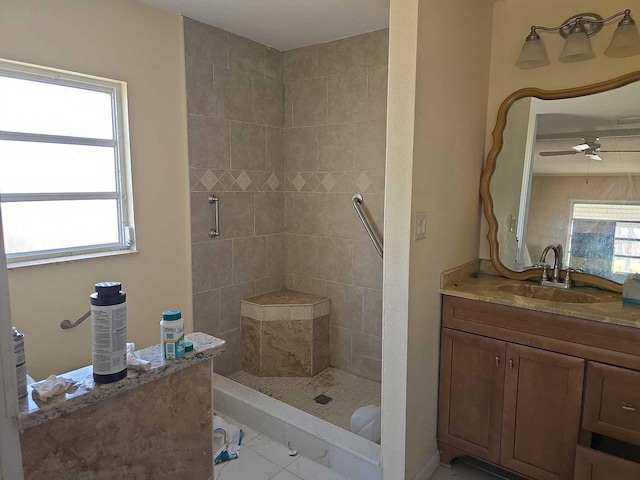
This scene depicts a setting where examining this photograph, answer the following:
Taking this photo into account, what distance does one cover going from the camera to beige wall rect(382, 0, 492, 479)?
1690 mm

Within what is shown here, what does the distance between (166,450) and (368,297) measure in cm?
206

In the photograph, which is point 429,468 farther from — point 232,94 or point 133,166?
point 232,94

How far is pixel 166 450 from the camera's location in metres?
1.04

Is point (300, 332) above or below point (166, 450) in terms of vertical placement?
below

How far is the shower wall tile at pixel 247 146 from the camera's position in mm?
2908

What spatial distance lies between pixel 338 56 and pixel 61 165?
1851mm

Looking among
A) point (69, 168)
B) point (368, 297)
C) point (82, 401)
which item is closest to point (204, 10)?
point (69, 168)

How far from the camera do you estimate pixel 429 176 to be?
1.80 m

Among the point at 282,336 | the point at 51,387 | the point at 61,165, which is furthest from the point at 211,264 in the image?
the point at 51,387

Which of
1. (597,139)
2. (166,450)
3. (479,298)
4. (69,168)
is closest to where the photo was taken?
(166,450)

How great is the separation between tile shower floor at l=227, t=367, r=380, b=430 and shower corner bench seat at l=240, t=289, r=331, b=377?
73 mm


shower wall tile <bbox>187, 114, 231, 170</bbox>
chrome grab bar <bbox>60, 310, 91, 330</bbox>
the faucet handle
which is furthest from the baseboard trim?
shower wall tile <bbox>187, 114, 231, 170</bbox>

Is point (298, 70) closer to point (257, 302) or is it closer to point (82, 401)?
point (257, 302)

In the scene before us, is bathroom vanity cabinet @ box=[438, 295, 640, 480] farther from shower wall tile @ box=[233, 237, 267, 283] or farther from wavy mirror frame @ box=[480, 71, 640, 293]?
shower wall tile @ box=[233, 237, 267, 283]
